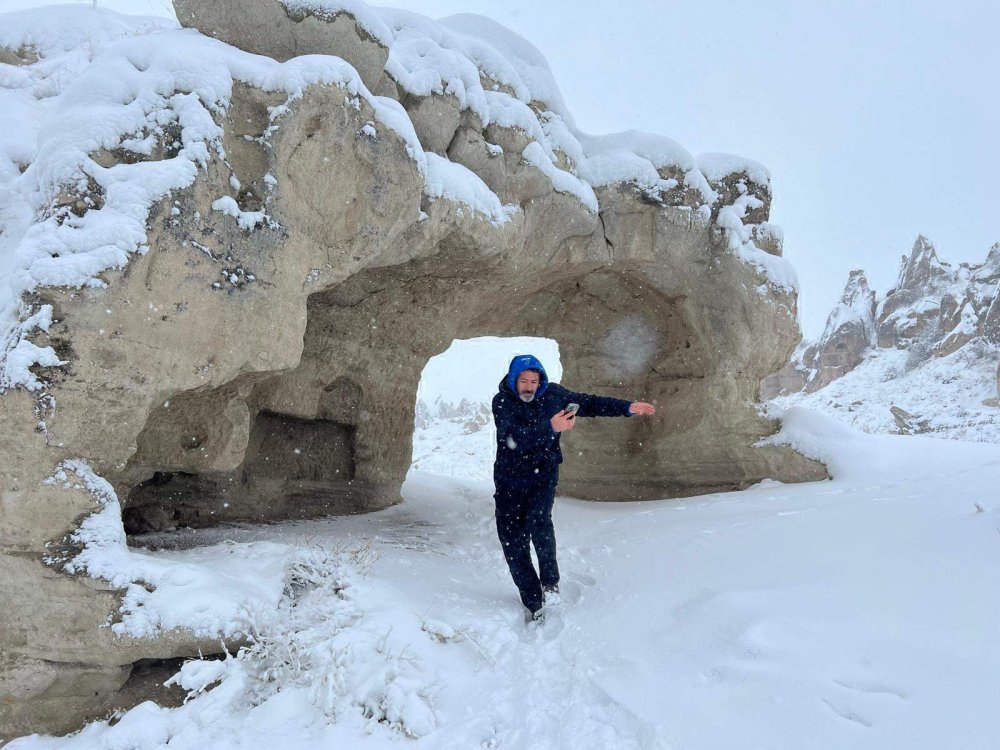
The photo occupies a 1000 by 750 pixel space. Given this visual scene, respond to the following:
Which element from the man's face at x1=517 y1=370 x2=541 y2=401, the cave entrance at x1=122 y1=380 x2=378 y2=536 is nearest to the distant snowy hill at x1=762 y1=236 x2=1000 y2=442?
the cave entrance at x1=122 y1=380 x2=378 y2=536

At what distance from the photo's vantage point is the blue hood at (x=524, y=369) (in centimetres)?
355

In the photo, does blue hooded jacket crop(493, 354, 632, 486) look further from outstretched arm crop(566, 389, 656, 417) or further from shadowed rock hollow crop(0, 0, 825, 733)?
shadowed rock hollow crop(0, 0, 825, 733)

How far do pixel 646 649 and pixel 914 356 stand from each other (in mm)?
25757

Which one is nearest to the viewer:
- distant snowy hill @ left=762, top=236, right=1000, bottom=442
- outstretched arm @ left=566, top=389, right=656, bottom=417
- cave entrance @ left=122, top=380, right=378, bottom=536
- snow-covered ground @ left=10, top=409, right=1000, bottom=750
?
snow-covered ground @ left=10, top=409, right=1000, bottom=750

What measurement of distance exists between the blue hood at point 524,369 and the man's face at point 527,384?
0.02 m

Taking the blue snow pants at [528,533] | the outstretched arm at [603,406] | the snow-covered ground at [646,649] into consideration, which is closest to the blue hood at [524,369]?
the outstretched arm at [603,406]

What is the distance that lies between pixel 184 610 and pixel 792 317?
7.09 meters

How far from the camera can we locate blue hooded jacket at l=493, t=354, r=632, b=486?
355cm

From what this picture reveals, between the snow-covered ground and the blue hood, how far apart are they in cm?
126

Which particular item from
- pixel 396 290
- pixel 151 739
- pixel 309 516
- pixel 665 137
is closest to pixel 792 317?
pixel 665 137

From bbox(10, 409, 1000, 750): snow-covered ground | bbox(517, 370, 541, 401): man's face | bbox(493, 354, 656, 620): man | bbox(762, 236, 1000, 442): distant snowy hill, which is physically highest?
bbox(762, 236, 1000, 442): distant snowy hill

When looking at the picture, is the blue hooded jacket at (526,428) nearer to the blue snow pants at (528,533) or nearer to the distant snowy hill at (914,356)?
the blue snow pants at (528,533)

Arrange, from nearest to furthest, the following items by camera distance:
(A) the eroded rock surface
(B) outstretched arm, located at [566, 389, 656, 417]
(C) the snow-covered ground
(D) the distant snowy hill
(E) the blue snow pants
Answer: (C) the snow-covered ground < (E) the blue snow pants < (B) outstretched arm, located at [566, 389, 656, 417] < (D) the distant snowy hill < (A) the eroded rock surface

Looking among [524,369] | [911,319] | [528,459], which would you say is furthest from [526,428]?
[911,319]
